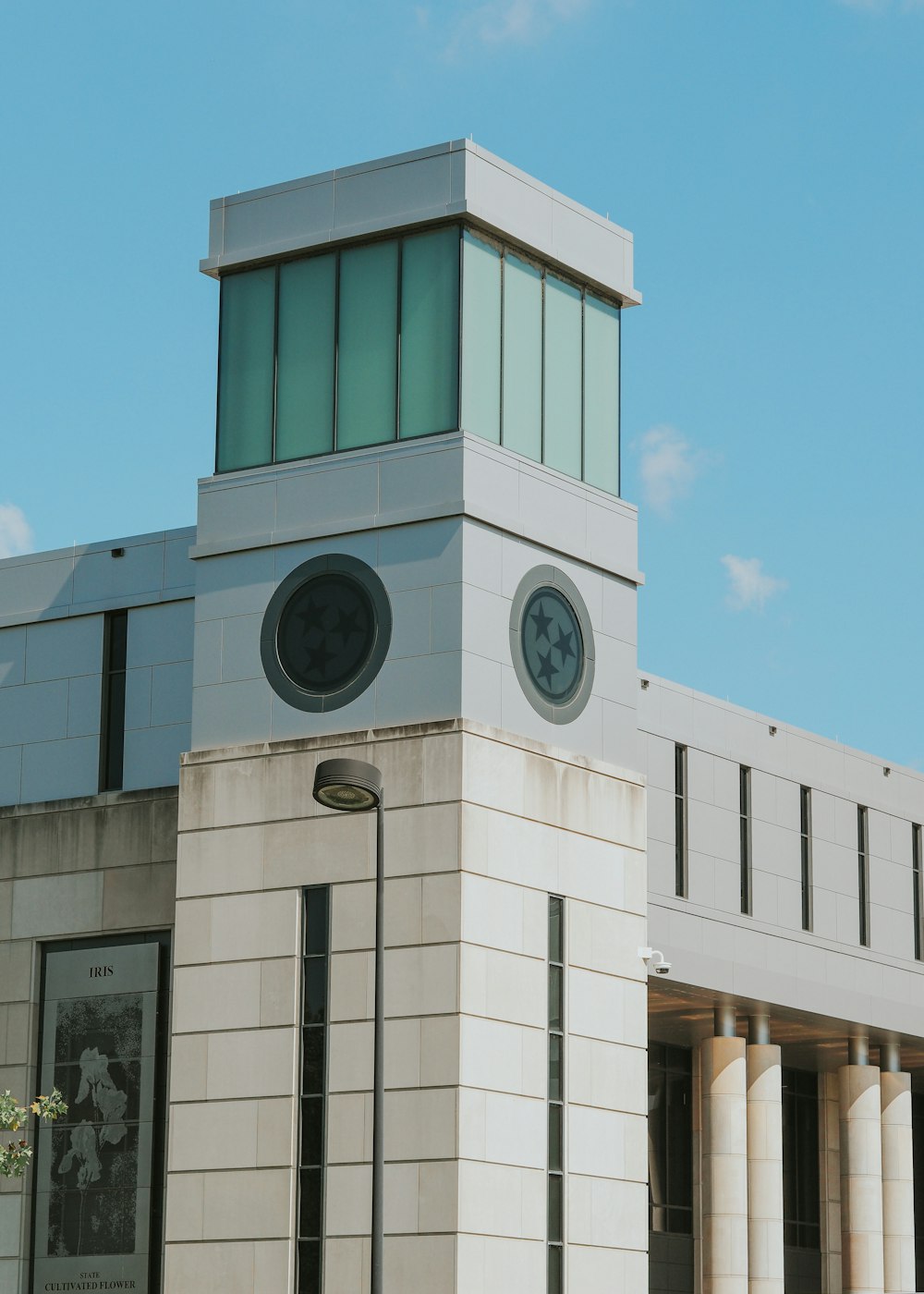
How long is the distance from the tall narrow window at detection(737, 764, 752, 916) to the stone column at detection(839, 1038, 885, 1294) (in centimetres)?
675

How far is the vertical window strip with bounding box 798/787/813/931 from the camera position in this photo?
53125mm

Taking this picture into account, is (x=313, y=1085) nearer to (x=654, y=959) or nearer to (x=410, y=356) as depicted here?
(x=654, y=959)

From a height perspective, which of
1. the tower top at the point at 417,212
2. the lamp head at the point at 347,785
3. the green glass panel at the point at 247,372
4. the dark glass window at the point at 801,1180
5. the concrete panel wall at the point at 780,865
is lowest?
the dark glass window at the point at 801,1180

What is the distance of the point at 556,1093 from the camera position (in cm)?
3588

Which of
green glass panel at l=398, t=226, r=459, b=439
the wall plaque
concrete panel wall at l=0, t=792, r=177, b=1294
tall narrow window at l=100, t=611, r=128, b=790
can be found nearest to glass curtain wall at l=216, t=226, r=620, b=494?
green glass panel at l=398, t=226, r=459, b=439

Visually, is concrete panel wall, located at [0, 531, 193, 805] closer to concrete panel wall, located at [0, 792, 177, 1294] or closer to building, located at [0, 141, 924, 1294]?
building, located at [0, 141, 924, 1294]

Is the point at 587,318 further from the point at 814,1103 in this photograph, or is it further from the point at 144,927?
the point at 814,1103

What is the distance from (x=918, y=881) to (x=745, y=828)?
7.42 metres

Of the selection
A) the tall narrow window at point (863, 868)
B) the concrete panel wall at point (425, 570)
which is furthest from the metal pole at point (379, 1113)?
the tall narrow window at point (863, 868)

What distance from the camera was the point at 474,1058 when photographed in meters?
34.4

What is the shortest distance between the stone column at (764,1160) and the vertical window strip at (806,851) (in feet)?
8.10

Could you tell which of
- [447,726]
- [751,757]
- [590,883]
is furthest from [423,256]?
[751,757]

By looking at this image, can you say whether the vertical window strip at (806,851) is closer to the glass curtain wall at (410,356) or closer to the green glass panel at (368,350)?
the glass curtain wall at (410,356)

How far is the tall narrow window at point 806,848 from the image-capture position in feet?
174
